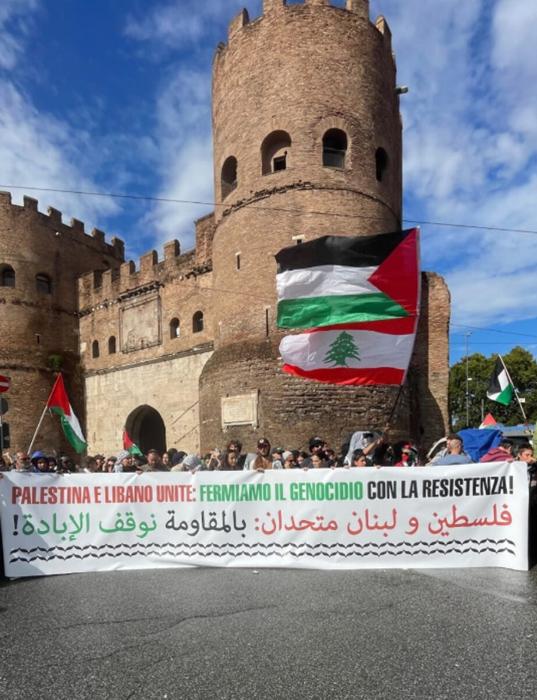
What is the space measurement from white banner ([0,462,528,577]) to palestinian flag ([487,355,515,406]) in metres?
9.92

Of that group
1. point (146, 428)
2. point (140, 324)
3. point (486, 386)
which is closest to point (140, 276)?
point (140, 324)

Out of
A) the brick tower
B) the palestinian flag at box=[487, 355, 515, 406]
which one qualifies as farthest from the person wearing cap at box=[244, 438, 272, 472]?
the palestinian flag at box=[487, 355, 515, 406]

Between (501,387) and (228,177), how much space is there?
10.9 m

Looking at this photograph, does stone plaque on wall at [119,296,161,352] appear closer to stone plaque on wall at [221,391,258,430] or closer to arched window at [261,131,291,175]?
Result: stone plaque on wall at [221,391,258,430]

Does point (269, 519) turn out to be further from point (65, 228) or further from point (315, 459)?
point (65, 228)

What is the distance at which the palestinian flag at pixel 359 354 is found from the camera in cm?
696

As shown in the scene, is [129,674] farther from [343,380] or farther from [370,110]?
[370,110]

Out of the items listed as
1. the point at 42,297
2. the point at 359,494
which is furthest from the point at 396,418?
the point at 42,297

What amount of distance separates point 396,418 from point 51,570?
33.9 feet

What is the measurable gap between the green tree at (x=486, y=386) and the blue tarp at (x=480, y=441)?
119 feet

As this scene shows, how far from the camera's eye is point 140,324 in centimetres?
2208

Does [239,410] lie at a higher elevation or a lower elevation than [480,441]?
higher

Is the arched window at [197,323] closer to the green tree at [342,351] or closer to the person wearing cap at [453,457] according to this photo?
the green tree at [342,351]

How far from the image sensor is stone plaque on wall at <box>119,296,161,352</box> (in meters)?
21.5
